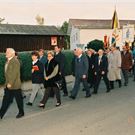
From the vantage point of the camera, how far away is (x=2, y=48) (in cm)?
3644

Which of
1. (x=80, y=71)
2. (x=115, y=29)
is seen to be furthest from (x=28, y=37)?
(x=80, y=71)

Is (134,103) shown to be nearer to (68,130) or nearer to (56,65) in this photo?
(56,65)

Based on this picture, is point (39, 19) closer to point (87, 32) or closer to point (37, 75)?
point (87, 32)

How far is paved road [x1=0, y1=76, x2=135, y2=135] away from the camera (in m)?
9.12

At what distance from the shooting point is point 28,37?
1561 inches

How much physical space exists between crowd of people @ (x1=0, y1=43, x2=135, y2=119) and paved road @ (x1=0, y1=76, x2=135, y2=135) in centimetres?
43

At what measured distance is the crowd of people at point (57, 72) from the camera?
10.9m

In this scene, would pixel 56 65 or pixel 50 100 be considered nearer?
pixel 56 65

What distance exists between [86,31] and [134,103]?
56939 millimetres

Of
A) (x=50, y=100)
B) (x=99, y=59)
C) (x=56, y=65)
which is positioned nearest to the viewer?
(x=56, y=65)

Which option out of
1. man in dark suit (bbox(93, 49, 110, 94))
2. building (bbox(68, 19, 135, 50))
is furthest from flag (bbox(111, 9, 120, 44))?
building (bbox(68, 19, 135, 50))

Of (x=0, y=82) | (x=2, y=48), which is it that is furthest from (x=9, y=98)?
(x=2, y=48)

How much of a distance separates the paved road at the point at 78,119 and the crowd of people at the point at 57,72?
0.43m

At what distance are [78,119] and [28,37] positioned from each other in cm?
2962
